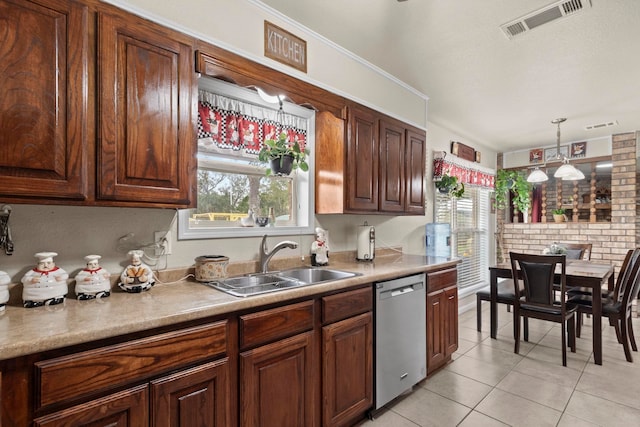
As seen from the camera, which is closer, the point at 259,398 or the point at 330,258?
the point at 259,398

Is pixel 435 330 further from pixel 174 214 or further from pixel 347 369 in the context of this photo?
pixel 174 214

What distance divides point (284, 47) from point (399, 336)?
2.08m

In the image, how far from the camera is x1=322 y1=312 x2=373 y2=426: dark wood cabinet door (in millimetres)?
1796

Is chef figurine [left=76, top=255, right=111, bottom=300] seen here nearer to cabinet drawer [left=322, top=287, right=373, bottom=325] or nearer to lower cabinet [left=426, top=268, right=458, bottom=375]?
cabinet drawer [left=322, top=287, right=373, bottom=325]

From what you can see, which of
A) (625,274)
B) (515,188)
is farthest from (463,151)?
(625,274)

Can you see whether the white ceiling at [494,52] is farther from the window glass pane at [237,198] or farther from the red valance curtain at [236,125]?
the window glass pane at [237,198]

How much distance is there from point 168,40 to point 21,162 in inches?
32.6

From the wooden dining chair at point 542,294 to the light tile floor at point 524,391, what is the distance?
204mm

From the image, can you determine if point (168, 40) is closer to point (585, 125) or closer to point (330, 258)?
point (330, 258)

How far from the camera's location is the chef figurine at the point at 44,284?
1.29 meters

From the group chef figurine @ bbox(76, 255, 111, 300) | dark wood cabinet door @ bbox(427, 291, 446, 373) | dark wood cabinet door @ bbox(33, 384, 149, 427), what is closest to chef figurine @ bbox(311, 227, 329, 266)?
dark wood cabinet door @ bbox(427, 291, 446, 373)

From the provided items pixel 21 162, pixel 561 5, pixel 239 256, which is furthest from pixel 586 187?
pixel 21 162

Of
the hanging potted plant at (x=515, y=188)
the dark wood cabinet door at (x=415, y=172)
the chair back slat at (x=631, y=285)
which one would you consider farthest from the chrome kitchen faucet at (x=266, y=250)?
the hanging potted plant at (x=515, y=188)

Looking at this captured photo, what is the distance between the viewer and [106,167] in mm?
1369
